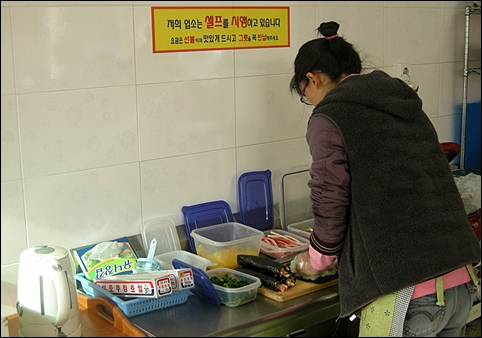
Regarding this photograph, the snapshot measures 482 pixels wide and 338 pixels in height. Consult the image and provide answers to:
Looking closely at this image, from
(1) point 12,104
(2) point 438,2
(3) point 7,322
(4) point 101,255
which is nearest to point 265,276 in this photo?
(4) point 101,255

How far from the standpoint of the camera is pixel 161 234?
200 cm

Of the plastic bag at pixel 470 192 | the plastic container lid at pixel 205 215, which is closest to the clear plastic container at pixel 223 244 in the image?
the plastic container lid at pixel 205 215

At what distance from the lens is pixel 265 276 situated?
180 cm

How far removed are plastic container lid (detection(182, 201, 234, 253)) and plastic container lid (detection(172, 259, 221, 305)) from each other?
284 mm

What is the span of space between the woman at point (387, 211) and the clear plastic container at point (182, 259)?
14.6 inches

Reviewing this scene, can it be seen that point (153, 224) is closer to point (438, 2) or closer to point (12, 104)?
point (12, 104)

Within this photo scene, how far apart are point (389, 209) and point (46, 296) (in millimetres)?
819

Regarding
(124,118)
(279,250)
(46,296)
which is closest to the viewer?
(46,296)

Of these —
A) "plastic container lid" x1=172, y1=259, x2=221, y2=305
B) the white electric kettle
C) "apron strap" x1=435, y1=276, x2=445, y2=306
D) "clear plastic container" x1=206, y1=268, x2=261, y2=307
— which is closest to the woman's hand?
"clear plastic container" x1=206, y1=268, x2=261, y2=307

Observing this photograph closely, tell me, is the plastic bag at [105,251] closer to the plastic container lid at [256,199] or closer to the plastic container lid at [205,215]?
the plastic container lid at [205,215]

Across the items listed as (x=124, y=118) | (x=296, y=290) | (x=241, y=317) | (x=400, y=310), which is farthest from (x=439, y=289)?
(x=124, y=118)

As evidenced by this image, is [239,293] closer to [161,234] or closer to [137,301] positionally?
[137,301]

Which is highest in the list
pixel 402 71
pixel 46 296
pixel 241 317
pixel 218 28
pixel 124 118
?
pixel 218 28

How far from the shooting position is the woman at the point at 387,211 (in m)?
1.53
